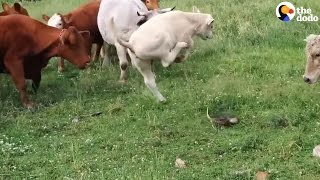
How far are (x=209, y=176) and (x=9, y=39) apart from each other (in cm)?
426

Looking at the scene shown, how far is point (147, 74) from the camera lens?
8.27 meters

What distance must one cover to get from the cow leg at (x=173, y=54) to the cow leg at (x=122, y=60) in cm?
169

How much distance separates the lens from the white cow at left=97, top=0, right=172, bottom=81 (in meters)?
9.38

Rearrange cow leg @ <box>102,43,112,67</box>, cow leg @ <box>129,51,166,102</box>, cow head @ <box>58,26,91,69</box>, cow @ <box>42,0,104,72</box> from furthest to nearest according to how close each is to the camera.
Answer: cow leg @ <box>102,43,112,67</box> < cow @ <box>42,0,104,72</box> < cow head @ <box>58,26,91,69</box> < cow leg @ <box>129,51,166,102</box>

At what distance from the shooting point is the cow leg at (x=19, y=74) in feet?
29.5

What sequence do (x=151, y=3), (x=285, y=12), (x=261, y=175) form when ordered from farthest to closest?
(x=285, y=12), (x=151, y=3), (x=261, y=175)

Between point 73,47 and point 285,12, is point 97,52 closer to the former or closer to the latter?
point 73,47

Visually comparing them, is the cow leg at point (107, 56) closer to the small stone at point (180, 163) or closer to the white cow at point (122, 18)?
the white cow at point (122, 18)

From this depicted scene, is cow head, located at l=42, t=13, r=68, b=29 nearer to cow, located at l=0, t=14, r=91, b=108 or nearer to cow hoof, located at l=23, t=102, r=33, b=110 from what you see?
cow, located at l=0, t=14, r=91, b=108

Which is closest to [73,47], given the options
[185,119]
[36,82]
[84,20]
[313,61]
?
[36,82]

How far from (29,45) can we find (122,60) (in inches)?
57.0

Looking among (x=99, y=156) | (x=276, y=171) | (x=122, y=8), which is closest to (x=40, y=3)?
(x=122, y=8)

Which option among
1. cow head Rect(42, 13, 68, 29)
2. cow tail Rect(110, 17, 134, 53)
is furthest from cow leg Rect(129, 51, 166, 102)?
cow head Rect(42, 13, 68, 29)

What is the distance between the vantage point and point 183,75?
962 cm
